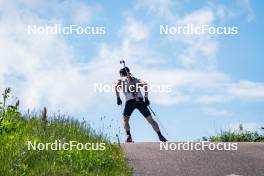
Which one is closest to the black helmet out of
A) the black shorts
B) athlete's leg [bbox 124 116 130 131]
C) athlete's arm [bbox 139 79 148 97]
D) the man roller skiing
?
the man roller skiing

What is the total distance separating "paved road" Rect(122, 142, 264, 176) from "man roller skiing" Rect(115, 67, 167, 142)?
2103mm

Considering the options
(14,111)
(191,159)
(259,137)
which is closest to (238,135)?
(259,137)

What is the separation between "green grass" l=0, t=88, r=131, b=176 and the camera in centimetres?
1077

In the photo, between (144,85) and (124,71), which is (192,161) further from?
(124,71)

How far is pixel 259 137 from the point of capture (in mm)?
21125

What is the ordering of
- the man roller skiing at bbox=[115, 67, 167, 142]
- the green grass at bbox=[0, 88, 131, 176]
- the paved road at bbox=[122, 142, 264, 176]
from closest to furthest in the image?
the green grass at bbox=[0, 88, 131, 176] < the paved road at bbox=[122, 142, 264, 176] < the man roller skiing at bbox=[115, 67, 167, 142]

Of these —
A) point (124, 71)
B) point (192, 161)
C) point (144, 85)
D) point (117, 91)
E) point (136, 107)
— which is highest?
point (124, 71)

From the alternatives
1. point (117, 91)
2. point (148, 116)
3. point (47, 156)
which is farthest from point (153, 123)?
point (47, 156)

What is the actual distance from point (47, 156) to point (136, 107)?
5713 mm

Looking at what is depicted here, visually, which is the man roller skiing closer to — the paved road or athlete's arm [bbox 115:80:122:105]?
athlete's arm [bbox 115:80:122:105]

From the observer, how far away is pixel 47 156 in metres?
11.7

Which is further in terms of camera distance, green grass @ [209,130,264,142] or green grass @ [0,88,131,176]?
green grass @ [209,130,264,142]

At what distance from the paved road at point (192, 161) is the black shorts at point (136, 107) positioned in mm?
2116

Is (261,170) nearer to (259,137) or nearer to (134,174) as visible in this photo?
(134,174)
